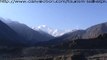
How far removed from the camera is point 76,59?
32812 millimetres

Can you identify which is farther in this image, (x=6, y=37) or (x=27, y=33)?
(x=27, y=33)

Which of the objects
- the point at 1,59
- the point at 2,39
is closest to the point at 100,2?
the point at 1,59

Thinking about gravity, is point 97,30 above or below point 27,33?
below

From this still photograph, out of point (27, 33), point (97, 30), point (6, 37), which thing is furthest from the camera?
point (27, 33)

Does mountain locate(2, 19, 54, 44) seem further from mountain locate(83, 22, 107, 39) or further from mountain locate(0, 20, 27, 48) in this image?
mountain locate(0, 20, 27, 48)

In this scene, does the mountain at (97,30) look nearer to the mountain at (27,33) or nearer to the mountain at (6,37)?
the mountain at (27,33)

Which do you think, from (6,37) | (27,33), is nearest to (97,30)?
(27,33)

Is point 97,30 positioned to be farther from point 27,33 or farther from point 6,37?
point 6,37

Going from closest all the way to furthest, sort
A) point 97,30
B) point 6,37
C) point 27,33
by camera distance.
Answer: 1. point 6,37
2. point 97,30
3. point 27,33

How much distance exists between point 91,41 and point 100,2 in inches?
1454

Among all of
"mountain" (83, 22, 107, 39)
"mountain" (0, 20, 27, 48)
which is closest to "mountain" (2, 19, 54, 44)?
"mountain" (83, 22, 107, 39)

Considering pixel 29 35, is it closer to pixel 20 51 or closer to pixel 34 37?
pixel 34 37

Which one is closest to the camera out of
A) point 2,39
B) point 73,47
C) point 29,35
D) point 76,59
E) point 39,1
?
point 39,1

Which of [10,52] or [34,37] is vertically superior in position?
[34,37]
